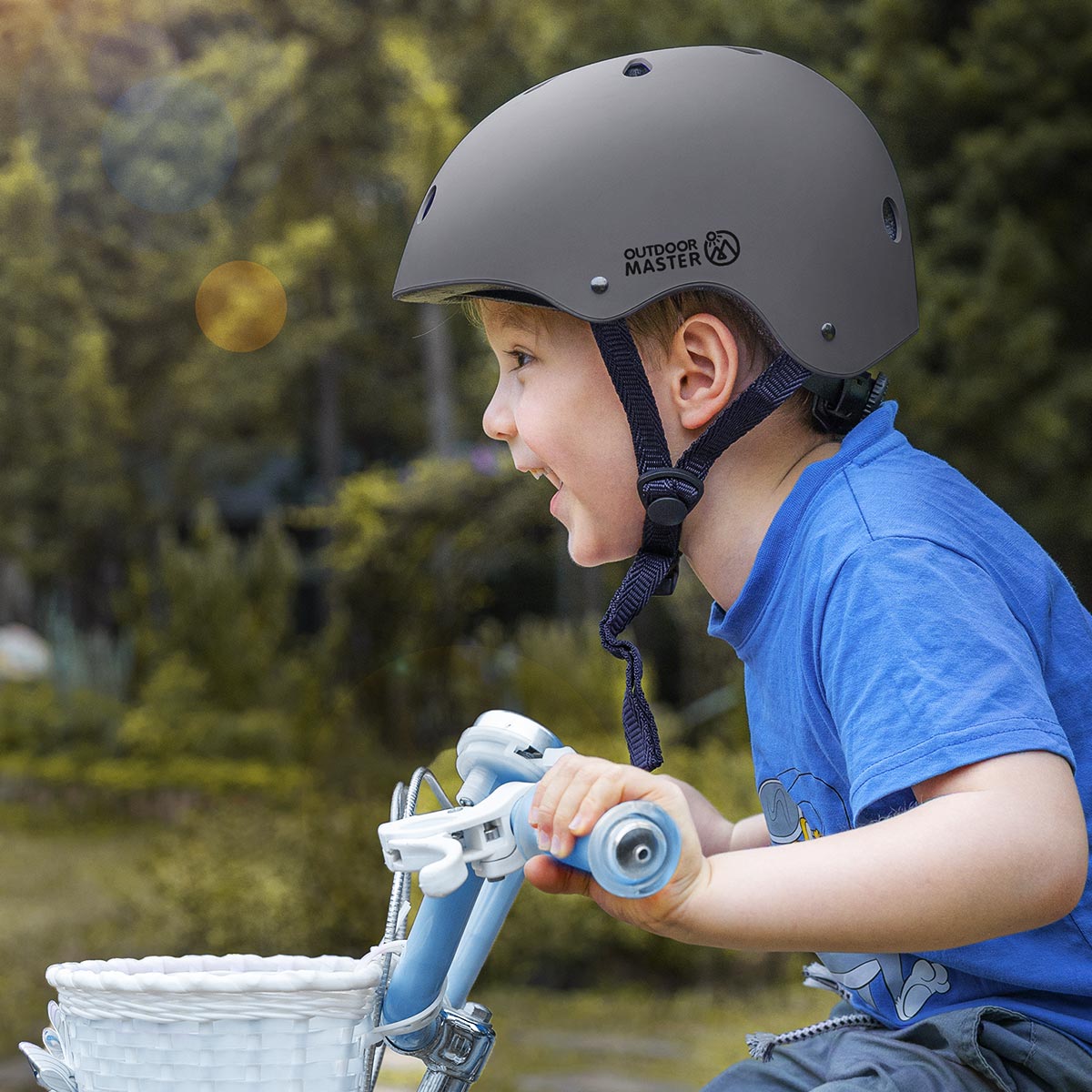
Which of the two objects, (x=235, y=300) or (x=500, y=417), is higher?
(x=235, y=300)

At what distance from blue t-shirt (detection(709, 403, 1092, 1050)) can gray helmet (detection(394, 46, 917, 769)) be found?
12 centimetres

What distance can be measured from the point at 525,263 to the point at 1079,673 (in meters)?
0.80

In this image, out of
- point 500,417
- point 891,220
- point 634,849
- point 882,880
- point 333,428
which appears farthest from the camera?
point 333,428

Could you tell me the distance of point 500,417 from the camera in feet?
5.60

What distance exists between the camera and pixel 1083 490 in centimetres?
705

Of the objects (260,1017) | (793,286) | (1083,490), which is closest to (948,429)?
(1083,490)

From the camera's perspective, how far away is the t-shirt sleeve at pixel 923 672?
123 centimetres

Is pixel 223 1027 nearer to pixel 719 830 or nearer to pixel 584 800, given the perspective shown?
pixel 584 800

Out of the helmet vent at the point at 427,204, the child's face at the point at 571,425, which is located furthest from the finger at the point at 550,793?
the helmet vent at the point at 427,204

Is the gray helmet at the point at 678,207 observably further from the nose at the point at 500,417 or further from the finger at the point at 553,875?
the finger at the point at 553,875

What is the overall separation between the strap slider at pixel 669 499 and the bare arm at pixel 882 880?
0.48 metres

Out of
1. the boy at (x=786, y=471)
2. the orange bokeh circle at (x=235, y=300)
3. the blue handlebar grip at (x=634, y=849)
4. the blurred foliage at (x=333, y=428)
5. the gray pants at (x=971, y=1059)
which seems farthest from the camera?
the orange bokeh circle at (x=235, y=300)

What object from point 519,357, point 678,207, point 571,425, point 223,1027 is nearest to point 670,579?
point 571,425

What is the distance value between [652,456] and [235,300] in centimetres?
1158
